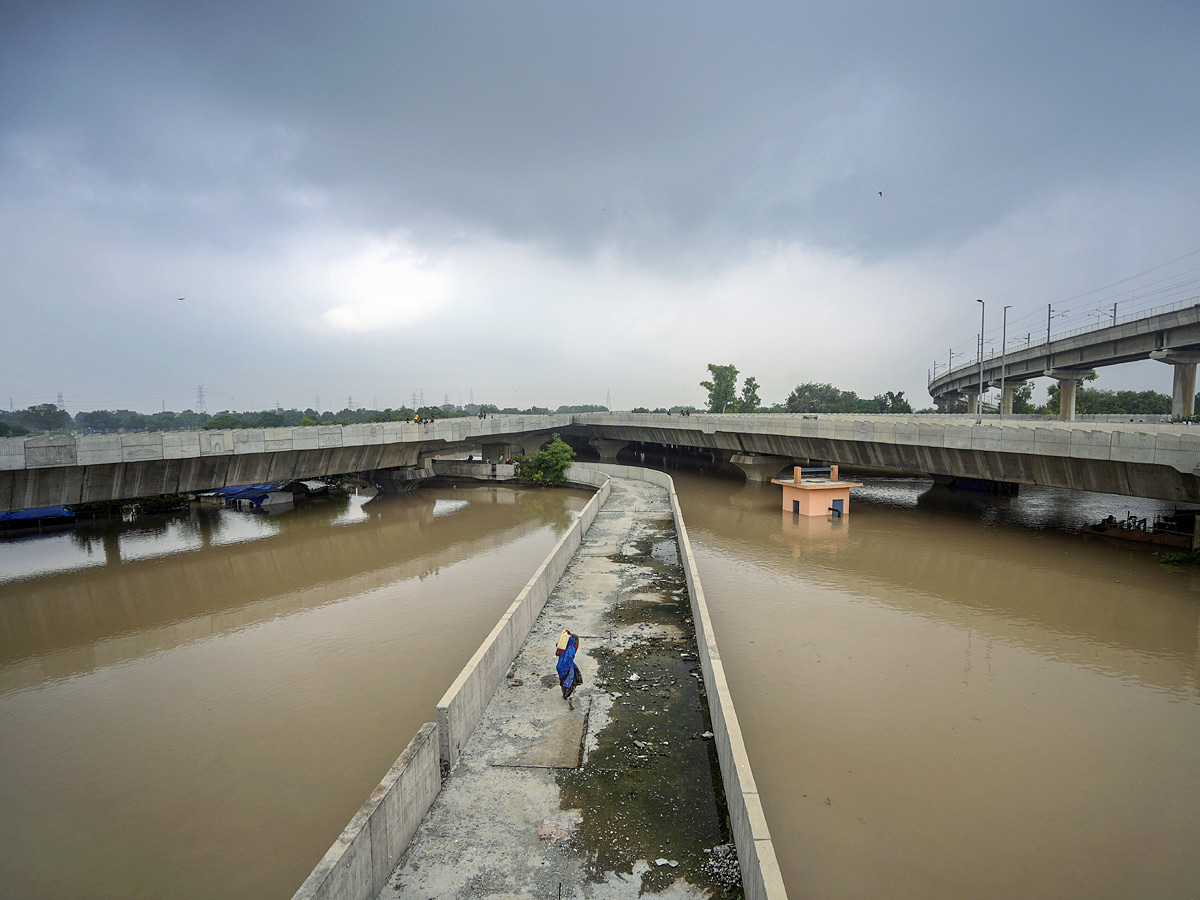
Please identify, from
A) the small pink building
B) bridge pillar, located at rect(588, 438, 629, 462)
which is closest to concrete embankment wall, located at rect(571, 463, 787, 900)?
the small pink building

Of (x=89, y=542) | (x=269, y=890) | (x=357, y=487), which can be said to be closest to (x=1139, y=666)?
(x=269, y=890)

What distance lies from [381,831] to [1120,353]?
49908 millimetres

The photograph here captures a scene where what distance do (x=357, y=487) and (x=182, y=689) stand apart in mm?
33051

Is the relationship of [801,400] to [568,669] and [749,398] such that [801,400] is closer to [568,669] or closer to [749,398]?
[749,398]

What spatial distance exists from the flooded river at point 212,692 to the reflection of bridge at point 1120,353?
37028 mm

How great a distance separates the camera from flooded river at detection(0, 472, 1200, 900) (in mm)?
7020

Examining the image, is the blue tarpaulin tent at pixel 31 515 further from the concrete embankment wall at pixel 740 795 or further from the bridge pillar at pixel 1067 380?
the bridge pillar at pixel 1067 380

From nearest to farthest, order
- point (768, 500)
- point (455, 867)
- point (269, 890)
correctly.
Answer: point (455, 867), point (269, 890), point (768, 500)

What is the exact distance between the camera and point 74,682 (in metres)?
12.4

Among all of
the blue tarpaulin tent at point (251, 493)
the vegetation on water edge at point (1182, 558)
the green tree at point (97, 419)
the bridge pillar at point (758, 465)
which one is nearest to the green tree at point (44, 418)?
the green tree at point (97, 419)

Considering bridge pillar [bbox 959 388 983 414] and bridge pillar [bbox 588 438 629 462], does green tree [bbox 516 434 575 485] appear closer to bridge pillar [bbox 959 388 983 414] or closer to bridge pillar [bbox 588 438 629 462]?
bridge pillar [bbox 588 438 629 462]

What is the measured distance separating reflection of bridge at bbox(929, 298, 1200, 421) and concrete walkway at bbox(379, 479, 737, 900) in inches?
1392

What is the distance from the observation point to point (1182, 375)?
34.8 metres

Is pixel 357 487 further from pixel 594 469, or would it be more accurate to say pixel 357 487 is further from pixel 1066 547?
pixel 1066 547
